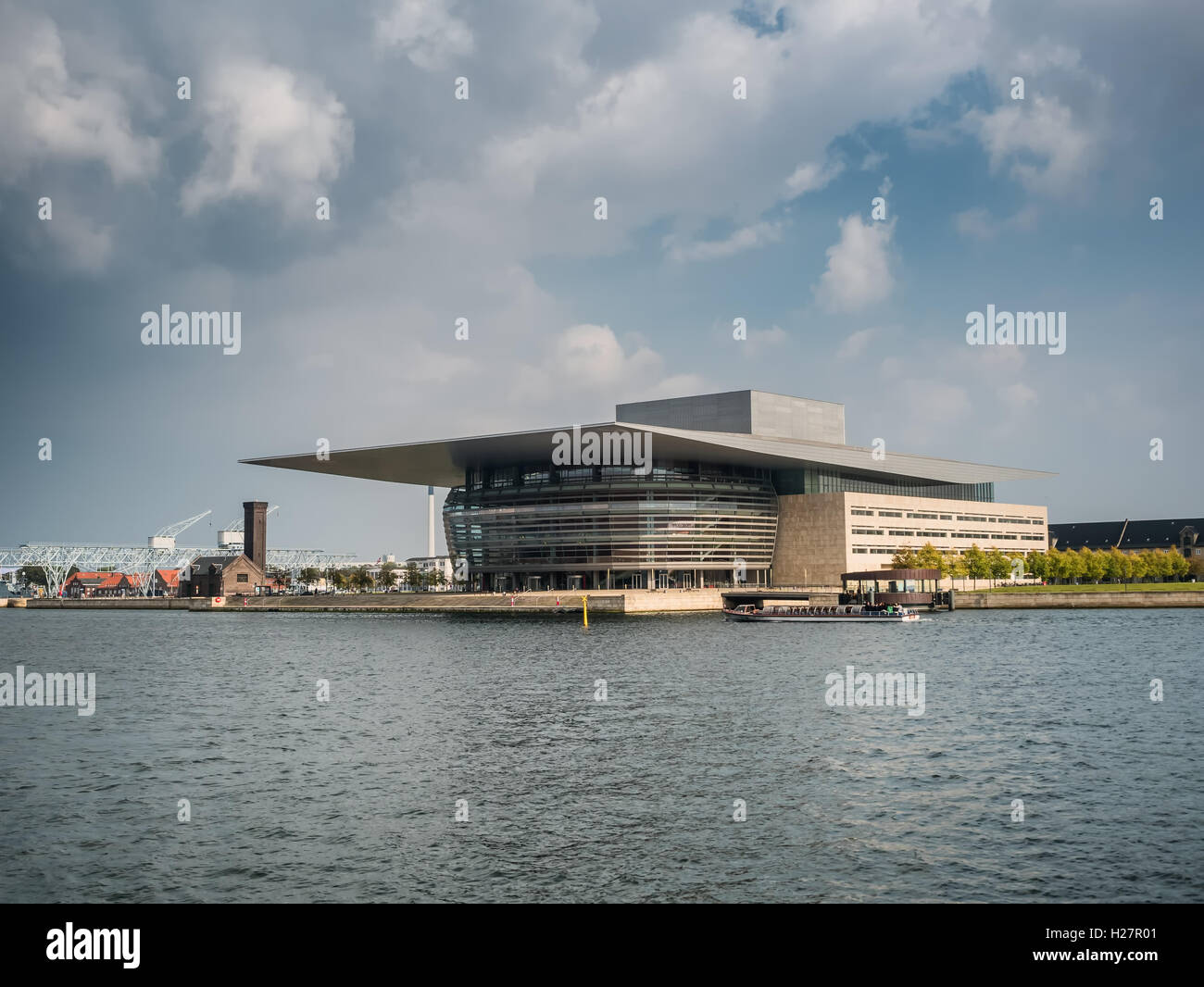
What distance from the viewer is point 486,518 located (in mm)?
84938

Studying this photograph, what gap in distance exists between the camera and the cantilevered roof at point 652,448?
245ft

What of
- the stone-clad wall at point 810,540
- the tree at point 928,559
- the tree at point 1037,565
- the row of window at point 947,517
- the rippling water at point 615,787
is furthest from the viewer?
the tree at point 1037,565

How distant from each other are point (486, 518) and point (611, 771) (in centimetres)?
6944

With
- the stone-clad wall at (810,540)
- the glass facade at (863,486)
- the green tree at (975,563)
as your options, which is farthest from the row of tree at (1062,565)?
the glass facade at (863,486)

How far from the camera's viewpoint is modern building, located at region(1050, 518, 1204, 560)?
5064 inches

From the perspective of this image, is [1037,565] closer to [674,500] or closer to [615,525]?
[674,500]

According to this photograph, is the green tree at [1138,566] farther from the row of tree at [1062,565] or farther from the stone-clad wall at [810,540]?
the stone-clad wall at [810,540]

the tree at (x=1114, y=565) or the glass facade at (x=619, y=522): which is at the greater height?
the glass facade at (x=619, y=522)

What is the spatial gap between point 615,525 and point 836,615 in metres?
22.7

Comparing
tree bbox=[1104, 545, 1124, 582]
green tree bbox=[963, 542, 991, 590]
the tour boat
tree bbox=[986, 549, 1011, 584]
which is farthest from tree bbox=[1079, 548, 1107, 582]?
the tour boat

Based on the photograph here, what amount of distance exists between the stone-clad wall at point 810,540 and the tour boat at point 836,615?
833 inches

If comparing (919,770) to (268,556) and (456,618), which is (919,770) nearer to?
(456,618)

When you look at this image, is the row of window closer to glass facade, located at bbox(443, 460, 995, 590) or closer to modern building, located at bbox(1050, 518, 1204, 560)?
glass facade, located at bbox(443, 460, 995, 590)

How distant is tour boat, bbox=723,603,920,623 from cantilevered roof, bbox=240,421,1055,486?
15331 mm
